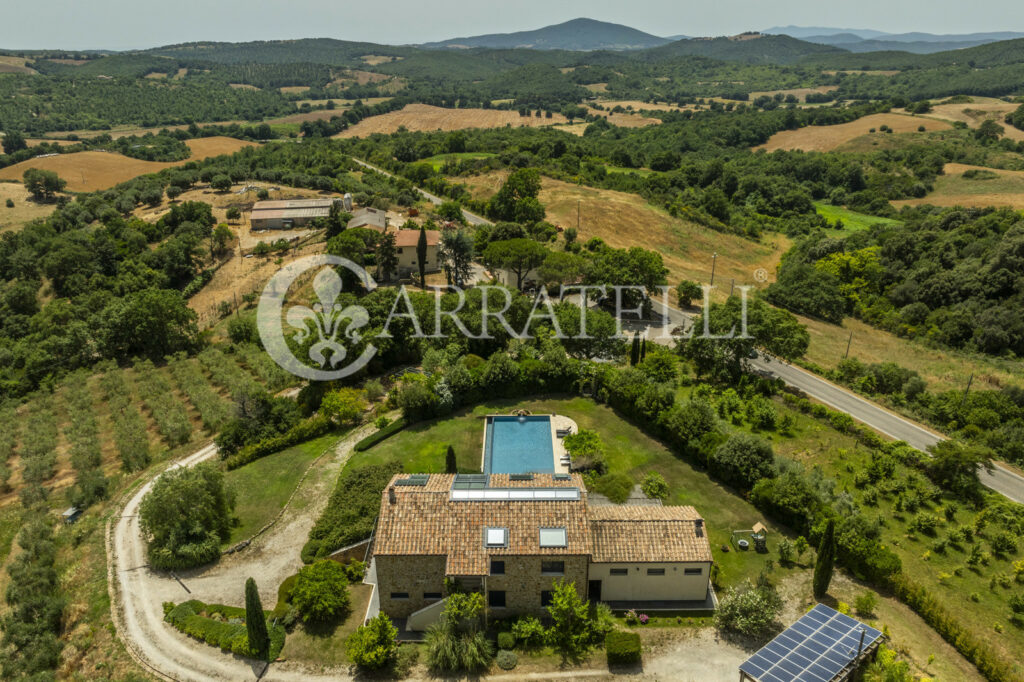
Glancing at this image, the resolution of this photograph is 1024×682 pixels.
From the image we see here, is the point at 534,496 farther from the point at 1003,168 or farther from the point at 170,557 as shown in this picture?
the point at 1003,168

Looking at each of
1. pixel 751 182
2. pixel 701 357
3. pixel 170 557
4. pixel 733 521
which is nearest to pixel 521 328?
pixel 701 357

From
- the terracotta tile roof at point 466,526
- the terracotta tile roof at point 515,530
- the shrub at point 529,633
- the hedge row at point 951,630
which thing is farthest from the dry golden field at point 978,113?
the shrub at point 529,633

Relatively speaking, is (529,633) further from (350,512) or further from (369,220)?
(369,220)

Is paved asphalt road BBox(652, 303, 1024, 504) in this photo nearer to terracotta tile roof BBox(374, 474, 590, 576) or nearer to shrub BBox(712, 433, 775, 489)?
shrub BBox(712, 433, 775, 489)

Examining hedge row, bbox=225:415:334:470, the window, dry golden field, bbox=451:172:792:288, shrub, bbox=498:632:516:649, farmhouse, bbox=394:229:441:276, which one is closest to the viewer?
shrub, bbox=498:632:516:649

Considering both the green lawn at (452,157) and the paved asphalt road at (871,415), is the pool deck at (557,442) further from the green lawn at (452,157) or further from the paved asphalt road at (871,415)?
the green lawn at (452,157)

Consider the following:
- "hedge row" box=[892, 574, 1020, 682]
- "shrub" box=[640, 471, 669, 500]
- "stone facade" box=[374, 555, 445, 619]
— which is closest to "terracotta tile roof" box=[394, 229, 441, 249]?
"shrub" box=[640, 471, 669, 500]
